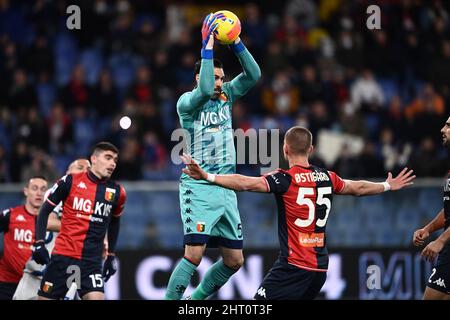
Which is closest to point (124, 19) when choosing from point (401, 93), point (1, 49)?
point (1, 49)

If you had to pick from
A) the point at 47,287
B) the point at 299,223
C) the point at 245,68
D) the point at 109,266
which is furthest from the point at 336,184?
the point at 47,287

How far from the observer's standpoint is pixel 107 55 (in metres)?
18.9

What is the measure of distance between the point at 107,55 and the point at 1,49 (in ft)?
6.39

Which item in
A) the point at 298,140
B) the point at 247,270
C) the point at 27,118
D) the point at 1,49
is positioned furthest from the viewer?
the point at 1,49

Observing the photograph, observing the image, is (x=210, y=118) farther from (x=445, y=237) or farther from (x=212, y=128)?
(x=445, y=237)

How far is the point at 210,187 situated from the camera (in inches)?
382

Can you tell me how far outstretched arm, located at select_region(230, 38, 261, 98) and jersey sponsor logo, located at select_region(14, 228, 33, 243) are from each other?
118 inches

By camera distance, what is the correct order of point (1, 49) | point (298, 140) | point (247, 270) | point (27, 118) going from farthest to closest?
point (1, 49) < point (27, 118) < point (247, 270) < point (298, 140)

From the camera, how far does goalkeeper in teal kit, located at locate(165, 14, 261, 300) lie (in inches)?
377

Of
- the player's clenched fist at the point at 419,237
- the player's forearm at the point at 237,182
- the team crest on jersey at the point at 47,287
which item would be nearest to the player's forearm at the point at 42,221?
the team crest on jersey at the point at 47,287

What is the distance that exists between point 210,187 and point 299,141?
1.41 metres

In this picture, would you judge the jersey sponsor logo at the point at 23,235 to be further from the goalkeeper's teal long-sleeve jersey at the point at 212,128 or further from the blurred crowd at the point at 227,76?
the blurred crowd at the point at 227,76

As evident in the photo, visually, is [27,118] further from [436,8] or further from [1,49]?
[436,8]

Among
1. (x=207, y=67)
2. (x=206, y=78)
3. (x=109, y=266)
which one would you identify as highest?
(x=207, y=67)
